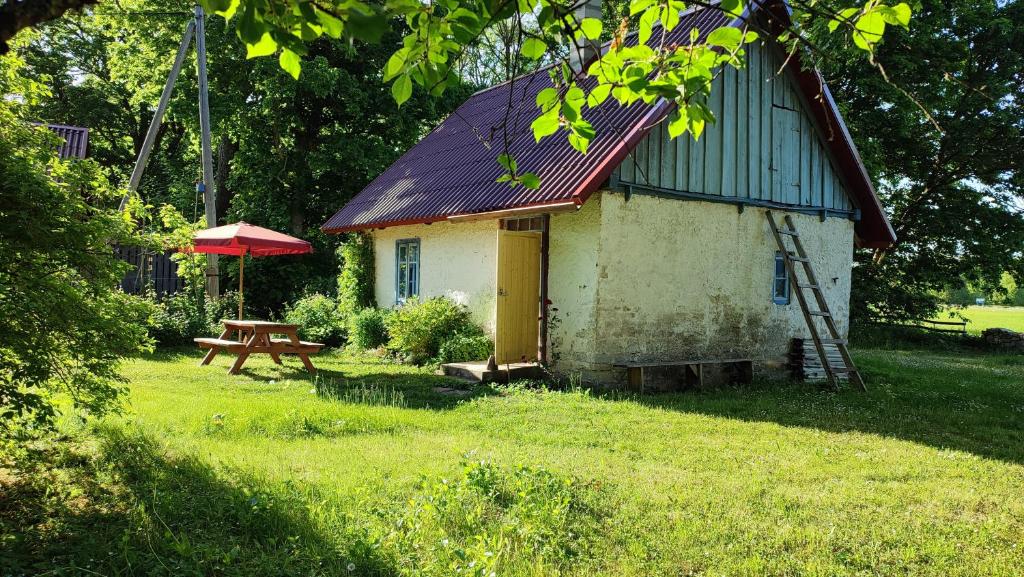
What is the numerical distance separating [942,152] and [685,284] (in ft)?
54.7

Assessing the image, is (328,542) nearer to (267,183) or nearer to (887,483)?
(887,483)

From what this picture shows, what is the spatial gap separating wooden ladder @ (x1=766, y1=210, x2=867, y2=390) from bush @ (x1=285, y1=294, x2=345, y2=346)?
31.0ft

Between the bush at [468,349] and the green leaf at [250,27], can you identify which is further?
the bush at [468,349]

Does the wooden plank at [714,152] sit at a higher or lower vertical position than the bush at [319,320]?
higher

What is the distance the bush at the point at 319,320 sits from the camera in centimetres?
1631

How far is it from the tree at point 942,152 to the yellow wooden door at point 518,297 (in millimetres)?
12517

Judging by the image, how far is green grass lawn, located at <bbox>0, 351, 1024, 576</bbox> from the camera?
4023mm

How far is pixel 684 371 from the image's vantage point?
12133 mm

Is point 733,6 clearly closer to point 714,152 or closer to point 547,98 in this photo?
point 547,98

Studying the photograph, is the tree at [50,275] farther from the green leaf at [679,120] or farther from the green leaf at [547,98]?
the green leaf at [679,120]

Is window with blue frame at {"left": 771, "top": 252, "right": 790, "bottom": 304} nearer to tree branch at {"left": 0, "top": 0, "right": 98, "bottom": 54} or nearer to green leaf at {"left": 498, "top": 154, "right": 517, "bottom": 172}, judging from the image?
green leaf at {"left": 498, "top": 154, "right": 517, "bottom": 172}

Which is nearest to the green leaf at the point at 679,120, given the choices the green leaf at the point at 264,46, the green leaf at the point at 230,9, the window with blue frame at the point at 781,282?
the green leaf at the point at 264,46

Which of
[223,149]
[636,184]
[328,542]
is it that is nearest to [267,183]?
[223,149]

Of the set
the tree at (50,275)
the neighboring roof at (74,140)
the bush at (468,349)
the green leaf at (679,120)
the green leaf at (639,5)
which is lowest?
the bush at (468,349)
